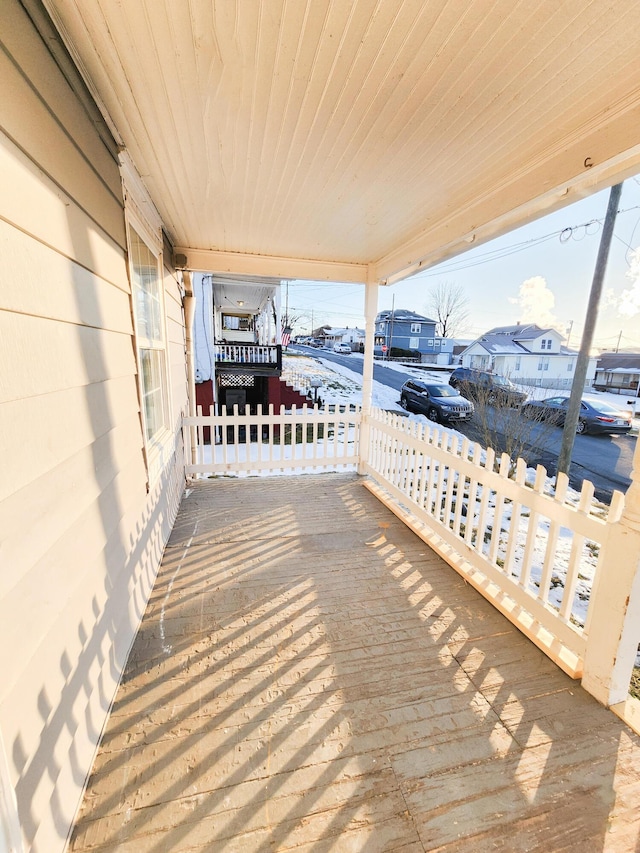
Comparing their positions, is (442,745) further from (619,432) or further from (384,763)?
(619,432)

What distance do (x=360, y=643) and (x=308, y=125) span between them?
8.76ft

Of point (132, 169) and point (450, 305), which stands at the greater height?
point (450, 305)

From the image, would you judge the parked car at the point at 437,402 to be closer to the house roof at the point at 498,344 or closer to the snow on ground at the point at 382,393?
the snow on ground at the point at 382,393

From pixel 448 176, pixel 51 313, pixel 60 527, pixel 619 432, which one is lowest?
pixel 619 432

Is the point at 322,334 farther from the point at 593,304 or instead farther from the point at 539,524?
the point at 539,524

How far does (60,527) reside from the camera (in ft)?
3.59

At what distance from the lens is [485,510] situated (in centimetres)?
242

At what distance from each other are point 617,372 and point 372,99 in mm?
13596

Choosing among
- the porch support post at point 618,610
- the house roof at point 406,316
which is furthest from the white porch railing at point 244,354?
the house roof at point 406,316

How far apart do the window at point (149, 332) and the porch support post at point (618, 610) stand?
246cm

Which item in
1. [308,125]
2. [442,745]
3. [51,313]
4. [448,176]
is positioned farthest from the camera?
[448,176]

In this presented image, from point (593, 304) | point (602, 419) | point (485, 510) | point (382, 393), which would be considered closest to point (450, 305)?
point (382, 393)

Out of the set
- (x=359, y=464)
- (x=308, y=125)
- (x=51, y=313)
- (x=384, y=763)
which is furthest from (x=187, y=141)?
(x=359, y=464)

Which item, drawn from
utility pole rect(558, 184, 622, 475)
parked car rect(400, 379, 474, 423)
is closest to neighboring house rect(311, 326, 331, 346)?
parked car rect(400, 379, 474, 423)
